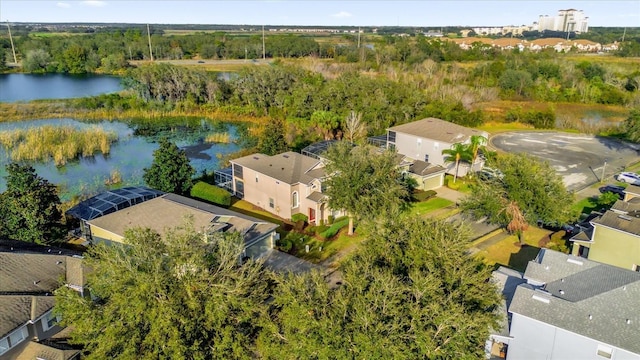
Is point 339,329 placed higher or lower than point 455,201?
higher

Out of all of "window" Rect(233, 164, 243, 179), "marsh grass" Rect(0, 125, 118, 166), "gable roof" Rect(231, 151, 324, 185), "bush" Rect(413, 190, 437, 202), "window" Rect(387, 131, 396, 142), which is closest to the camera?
"gable roof" Rect(231, 151, 324, 185)

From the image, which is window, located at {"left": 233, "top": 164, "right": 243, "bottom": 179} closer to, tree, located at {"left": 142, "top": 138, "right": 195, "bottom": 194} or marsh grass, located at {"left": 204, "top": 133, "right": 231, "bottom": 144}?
tree, located at {"left": 142, "top": 138, "right": 195, "bottom": 194}

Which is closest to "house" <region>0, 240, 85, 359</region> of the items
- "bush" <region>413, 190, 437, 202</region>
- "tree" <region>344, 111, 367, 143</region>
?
"bush" <region>413, 190, 437, 202</region>

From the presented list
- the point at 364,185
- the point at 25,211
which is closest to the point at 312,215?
the point at 364,185

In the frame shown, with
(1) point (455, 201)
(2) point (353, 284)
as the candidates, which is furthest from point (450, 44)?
(2) point (353, 284)

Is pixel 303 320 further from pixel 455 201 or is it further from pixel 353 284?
pixel 455 201

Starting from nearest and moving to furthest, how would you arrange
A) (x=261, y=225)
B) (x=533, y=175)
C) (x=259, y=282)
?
Result: (x=259, y=282)
(x=261, y=225)
(x=533, y=175)

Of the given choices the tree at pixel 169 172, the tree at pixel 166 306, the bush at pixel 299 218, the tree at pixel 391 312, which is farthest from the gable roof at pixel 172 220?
the tree at pixel 391 312
